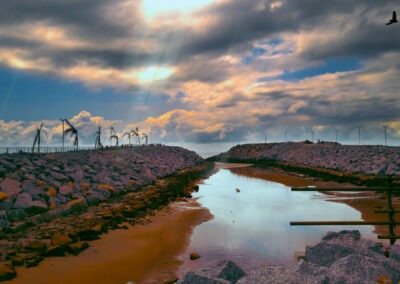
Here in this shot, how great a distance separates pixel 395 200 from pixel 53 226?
1801 centimetres

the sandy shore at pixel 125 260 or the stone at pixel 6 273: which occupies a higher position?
the stone at pixel 6 273

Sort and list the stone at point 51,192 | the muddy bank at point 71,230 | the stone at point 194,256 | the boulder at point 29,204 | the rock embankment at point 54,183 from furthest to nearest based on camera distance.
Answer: the stone at point 51,192 → the rock embankment at point 54,183 → the boulder at point 29,204 → the stone at point 194,256 → the muddy bank at point 71,230

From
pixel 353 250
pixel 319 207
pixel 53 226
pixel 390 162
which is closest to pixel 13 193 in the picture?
pixel 53 226

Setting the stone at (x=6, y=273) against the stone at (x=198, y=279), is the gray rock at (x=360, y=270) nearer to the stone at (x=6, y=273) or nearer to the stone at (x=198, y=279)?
the stone at (x=198, y=279)

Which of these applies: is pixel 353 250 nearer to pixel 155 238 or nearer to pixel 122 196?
pixel 155 238

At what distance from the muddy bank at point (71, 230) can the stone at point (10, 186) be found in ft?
7.62

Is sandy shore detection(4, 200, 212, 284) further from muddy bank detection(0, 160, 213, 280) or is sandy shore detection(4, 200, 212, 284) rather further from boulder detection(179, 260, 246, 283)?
boulder detection(179, 260, 246, 283)

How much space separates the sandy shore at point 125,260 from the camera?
8.64m

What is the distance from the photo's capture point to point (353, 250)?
25.8ft

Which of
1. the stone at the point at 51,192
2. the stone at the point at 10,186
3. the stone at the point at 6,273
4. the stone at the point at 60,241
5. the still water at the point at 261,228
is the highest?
the stone at the point at 10,186

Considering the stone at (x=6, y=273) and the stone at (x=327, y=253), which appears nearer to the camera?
the stone at (x=327, y=253)

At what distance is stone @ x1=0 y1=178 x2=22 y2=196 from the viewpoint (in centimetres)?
1564

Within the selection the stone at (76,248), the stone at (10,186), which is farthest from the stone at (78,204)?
the stone at (76,248)

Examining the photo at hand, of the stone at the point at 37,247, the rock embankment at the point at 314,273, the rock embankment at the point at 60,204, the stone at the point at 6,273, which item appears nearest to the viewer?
the rock embankment at the point at 314,273
